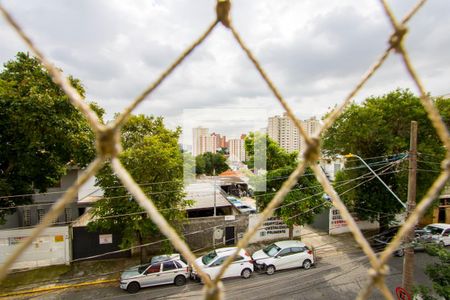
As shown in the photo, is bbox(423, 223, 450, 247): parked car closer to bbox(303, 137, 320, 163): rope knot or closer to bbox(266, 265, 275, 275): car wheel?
bbox(266, 265, 275, 275): car wheel

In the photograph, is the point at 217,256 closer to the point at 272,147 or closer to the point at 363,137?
the point at 272,147

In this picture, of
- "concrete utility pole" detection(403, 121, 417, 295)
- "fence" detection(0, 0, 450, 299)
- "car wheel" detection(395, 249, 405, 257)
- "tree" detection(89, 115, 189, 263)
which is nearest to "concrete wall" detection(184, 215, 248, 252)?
"tree" detection(89, 115, 189, 263)

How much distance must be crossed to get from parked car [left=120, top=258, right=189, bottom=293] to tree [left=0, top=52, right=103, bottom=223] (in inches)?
195

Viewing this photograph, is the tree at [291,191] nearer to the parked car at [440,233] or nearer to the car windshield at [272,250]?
the car windshield at [272,250]

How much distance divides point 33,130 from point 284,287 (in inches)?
437

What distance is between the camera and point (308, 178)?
1343cm

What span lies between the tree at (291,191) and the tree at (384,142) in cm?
191

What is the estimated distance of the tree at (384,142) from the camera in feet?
42.3

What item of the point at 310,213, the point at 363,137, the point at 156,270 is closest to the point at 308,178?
the point at 310,213

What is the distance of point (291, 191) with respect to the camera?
1352 cm

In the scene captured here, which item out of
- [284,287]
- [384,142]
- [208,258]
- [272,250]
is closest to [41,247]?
[208,258]

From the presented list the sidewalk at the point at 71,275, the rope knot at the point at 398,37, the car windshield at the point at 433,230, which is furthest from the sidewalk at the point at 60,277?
the car windshield at the point at 433,230

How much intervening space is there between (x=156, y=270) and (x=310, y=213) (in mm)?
7548

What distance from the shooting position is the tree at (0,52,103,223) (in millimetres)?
9773
